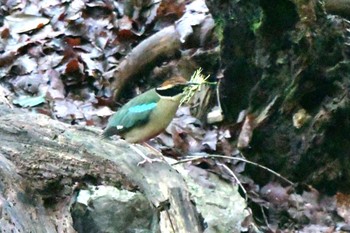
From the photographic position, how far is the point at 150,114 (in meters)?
4.62

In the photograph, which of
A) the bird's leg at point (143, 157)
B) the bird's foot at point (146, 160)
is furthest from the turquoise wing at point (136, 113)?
the bird's foot at point (146, 160)

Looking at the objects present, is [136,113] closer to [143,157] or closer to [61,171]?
[143,157]

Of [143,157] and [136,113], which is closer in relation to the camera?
[143,157]

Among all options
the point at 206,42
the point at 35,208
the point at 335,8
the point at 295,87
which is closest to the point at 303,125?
the point at 295,87

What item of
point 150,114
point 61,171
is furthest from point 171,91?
point 61,171

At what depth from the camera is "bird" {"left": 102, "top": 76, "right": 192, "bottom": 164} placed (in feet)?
15.1

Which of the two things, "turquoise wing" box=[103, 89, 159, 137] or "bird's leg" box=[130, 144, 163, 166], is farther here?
"turquoise wing" box=[103, 89, 159, 137]

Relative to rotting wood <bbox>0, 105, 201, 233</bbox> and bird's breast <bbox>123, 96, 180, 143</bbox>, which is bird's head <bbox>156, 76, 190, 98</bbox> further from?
rotting wood <bbox>0, 105, 201, 233</bbox>

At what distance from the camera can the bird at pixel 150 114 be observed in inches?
182

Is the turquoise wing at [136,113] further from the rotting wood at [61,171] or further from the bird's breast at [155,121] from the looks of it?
the rotting wood at [61,171]

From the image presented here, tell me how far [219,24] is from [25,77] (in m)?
2.57

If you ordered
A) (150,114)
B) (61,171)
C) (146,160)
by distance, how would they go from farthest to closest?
(150,114)
(146,160)
(61,171)

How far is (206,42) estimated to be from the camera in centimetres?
786

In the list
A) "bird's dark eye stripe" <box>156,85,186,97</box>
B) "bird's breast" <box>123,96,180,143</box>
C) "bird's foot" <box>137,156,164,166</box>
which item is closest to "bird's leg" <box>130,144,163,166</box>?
"bird's foot" <box>137,156,164,166</box>
